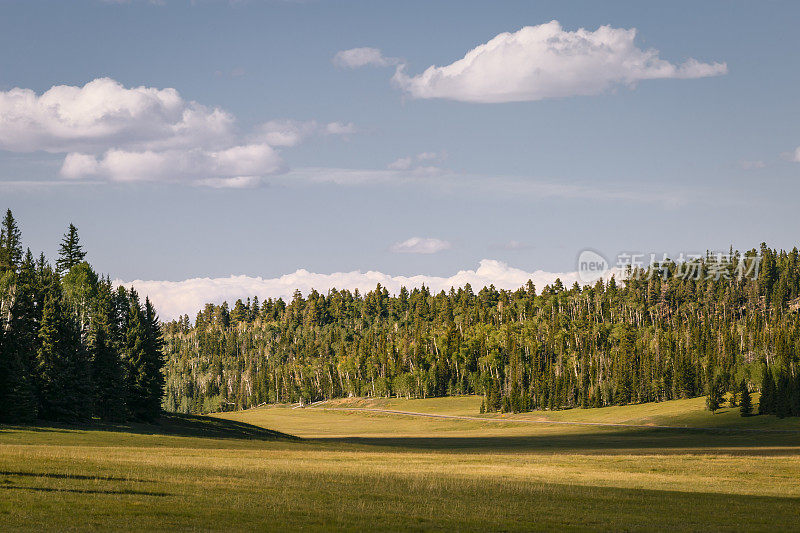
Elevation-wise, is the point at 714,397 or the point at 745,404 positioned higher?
the point at 714,397

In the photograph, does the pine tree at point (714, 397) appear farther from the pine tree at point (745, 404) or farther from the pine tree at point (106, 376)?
the pine tree at point (106, 376)

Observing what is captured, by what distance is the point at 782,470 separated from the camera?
188 feet

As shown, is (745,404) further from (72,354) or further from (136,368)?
(72,354)

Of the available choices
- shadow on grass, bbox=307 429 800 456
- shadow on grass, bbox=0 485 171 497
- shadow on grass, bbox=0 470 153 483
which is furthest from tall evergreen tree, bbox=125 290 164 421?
shadow on grass, bbox=0 485 171 497

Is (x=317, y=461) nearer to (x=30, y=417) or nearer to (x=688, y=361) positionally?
(x=30, y=417)

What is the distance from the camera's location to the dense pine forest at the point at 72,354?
252 ft

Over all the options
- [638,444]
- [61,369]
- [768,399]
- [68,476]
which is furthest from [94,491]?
[768,399]

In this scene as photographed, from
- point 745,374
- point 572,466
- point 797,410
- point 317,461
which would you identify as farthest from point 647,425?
point 317,461

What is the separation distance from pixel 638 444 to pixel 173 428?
55009mm

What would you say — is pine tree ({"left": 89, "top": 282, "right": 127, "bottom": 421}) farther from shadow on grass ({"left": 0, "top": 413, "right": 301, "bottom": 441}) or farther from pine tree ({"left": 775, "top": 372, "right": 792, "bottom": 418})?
pine tree ({"left": 775, "top": 372, "right": 792, "bottom": 418})

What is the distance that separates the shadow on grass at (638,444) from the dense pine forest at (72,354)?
76.1 feet

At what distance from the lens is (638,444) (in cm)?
9962

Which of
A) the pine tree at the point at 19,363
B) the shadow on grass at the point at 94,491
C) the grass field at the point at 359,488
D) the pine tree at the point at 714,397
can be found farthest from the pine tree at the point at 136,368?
the pine tree at the point at 714,397

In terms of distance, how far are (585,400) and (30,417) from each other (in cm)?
14057
